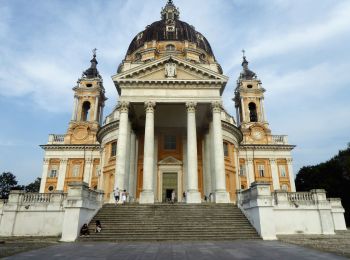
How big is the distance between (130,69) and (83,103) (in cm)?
2738

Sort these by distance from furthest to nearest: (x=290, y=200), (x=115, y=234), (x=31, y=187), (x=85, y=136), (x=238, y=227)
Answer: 1. (x=31, y=187)
2. (x=85, y=136)
3. (x=290, y=200)
4. (x=238, y=227)
5. (x=115, y=234)

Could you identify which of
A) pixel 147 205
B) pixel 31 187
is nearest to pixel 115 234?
pixel 147 205

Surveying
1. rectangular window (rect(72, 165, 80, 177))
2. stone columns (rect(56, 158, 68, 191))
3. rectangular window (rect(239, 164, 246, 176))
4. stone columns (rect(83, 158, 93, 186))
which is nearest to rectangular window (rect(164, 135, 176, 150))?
rectangular window (rect(239, 164, 246, 176))

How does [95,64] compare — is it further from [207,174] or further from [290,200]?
[290,200]

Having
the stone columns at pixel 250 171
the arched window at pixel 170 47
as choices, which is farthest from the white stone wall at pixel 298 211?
the arched window at pixel 170 47

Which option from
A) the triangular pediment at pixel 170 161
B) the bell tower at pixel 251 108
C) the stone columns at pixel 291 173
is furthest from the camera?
the bell tower at pixel 251 108

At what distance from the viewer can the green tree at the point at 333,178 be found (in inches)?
1706

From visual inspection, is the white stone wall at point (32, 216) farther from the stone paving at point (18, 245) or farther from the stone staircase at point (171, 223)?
the stone paving at point (18, 245)

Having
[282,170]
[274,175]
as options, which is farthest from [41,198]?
[282,170]

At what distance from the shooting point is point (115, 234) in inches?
574

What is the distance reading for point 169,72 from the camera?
81.9ft

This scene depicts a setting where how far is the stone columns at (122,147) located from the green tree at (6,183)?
223 feet

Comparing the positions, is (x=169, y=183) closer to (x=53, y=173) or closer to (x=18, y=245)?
(x=18, y=245)

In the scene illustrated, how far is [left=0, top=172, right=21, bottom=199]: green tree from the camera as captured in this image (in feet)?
251
